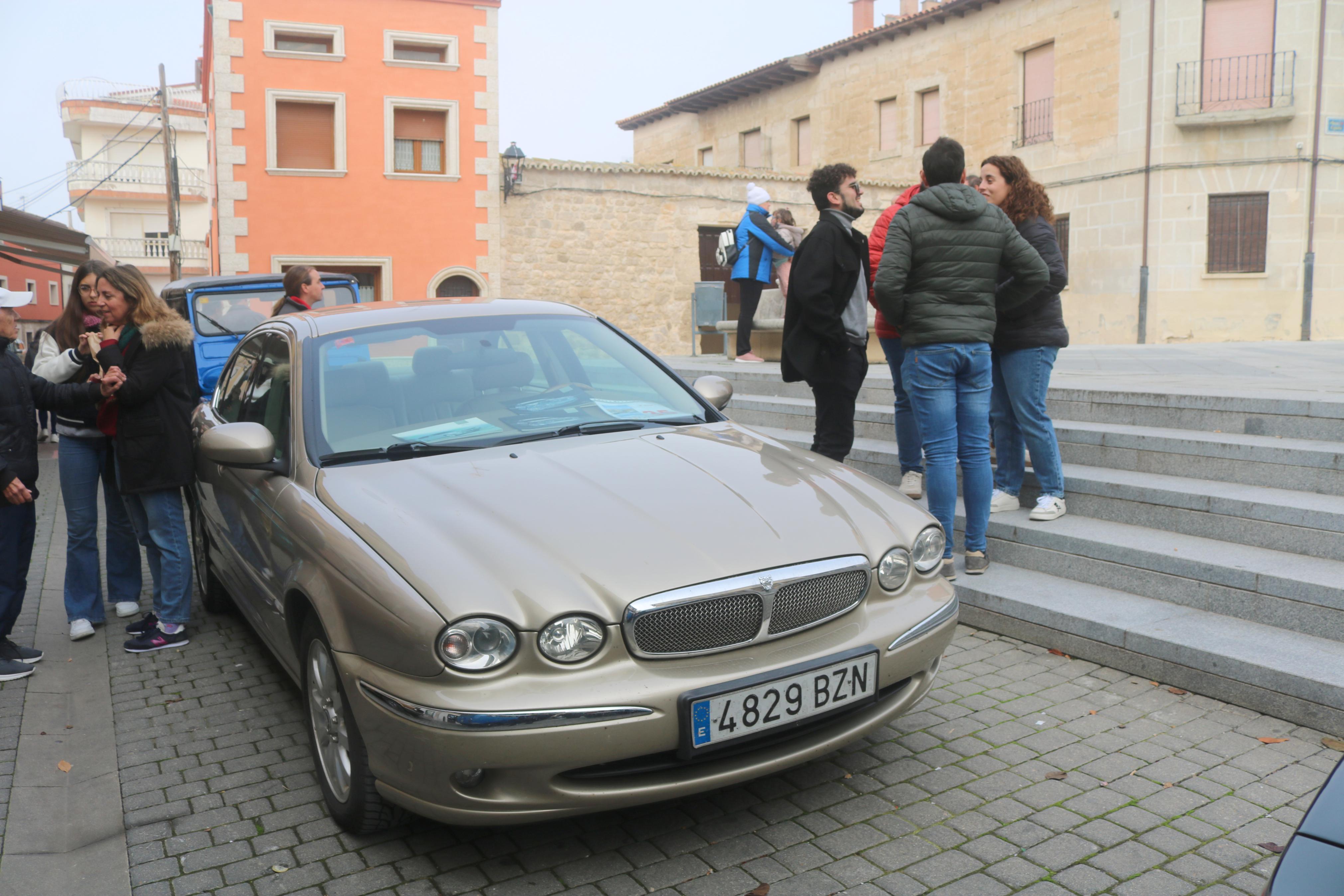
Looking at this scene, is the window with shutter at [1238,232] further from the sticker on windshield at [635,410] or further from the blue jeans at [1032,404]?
the sticker on windshield at [635,410]

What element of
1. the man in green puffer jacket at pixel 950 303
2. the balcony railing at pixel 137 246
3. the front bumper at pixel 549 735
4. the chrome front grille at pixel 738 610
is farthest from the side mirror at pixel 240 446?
the balcony railing at pixel 137 246

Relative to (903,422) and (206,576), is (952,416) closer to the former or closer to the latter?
(903,422)

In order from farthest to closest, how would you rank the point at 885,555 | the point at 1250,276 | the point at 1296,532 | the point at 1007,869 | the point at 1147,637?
the point at 1250,276 < the point at 1296,532 < the point at 1147,637 < the point at 885,555 < the point at 1007,869

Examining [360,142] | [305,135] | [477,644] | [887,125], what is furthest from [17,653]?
[887,125]

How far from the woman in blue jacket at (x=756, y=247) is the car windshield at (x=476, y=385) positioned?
23.8ft

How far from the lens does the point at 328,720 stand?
3166 millimetres

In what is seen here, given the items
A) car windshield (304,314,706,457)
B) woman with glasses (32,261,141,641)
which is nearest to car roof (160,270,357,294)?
woman with glasses (32,261,141,641)

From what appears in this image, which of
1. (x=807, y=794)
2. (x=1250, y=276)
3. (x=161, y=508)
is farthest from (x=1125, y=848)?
(x=1250, y=276)

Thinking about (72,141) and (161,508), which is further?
(72,141)

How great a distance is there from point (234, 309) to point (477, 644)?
8896 millimetres

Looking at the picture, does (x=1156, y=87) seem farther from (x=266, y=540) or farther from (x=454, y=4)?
(x=266, y=540)

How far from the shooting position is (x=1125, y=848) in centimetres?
283

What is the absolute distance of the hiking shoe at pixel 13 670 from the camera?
4.57 m

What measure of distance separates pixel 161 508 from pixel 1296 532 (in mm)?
5145
